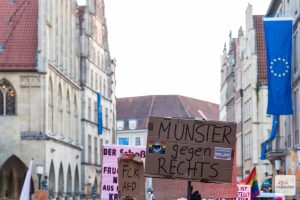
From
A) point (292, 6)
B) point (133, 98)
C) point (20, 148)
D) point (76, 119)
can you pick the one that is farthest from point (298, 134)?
point (133, 98)

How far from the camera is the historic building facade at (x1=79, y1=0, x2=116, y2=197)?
201 feet

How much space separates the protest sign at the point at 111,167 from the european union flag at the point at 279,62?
16.3 m

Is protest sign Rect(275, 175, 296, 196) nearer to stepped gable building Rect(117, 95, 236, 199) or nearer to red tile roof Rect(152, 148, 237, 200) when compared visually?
red tile roof Rect(152, 148, 237, 200)

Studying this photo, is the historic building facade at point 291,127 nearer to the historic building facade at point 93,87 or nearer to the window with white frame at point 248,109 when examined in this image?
the window with white frame at point 248,109

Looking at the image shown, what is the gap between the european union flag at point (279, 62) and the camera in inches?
1144

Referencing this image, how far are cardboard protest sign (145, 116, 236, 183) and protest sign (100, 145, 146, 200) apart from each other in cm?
324

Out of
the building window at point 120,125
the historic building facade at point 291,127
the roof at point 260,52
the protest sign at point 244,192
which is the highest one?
the roof at point 260,52

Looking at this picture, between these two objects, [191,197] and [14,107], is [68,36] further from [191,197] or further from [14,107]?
[191,197]

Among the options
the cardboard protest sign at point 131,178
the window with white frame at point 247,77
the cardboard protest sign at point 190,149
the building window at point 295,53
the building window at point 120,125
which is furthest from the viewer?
the building window at point 120,125

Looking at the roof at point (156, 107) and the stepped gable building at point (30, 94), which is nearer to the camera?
the stepped gable building at point (30, 94)

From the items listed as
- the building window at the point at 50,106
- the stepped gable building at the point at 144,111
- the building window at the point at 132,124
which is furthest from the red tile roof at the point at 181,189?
the building window at the point at 132,124

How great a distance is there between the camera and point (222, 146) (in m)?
10.2

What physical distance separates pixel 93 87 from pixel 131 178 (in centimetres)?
5393

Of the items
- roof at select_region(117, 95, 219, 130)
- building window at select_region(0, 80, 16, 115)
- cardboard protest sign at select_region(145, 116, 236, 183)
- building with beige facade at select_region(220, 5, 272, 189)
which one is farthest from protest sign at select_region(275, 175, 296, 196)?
roof at select_region(117, 95, 219, 130)
